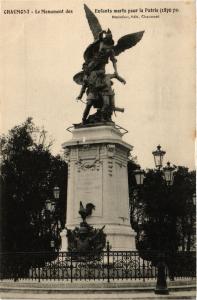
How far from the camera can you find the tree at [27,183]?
139 feet

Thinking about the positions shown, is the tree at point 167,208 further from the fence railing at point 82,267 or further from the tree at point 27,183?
the fence railing at point 82,267

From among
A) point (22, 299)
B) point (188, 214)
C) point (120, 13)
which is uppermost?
point (120, 13)

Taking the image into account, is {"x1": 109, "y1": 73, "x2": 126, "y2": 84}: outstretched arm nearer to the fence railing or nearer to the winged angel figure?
the winged angel figure

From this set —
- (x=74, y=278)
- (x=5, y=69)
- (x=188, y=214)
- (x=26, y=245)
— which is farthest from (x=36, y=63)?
(x=188, y=214)

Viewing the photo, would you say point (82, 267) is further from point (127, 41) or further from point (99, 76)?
point (127, 41)

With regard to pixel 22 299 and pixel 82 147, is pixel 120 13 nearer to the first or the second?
pixel 82 147

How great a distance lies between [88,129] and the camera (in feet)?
82.5

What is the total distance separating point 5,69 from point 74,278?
7.49m

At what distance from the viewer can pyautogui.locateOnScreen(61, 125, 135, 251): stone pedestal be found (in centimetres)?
2378

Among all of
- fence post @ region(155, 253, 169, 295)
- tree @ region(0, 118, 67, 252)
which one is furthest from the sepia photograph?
tree @ region(0, 118, 67, 252)

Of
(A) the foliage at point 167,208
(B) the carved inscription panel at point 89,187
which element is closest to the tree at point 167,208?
(A) the foliage at point 167,208

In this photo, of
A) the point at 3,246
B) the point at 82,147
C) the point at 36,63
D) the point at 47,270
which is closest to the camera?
the point at 47,270

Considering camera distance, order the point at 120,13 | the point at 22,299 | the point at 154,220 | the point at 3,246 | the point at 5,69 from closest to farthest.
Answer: the point at 22,299, the point at 120,13, the point at 5,69, the point at 3,246, the point at 154,220

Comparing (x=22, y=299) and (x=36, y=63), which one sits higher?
(x=36, y=63)
